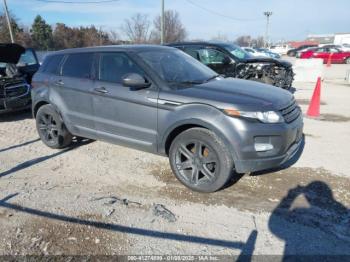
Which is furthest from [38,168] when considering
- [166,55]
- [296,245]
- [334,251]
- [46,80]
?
[334,251]

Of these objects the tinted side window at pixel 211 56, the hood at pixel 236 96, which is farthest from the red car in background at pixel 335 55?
the hood at pixel 236 96

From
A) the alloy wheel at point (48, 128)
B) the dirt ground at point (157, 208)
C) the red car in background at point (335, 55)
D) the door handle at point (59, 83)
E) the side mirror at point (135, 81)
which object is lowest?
the red car in background at point (335, 55)

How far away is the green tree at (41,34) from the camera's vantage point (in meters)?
43.9

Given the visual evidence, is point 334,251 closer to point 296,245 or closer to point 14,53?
point 296,245

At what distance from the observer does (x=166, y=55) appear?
4.70m

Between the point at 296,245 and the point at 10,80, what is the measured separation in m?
7.25

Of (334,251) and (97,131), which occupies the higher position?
(97,131)

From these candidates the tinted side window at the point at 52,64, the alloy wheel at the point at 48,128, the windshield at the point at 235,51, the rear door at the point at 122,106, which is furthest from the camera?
the windshield at the point at 235,51

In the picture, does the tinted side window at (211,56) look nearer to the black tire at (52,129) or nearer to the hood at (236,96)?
the hood at (236,96)

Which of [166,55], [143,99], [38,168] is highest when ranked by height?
[166,55]

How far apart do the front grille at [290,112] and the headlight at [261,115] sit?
16cm

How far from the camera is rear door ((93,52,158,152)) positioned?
411 cm

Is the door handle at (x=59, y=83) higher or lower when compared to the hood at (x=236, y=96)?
lower

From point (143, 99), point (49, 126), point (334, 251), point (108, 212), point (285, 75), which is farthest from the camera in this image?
point (285, 75)
